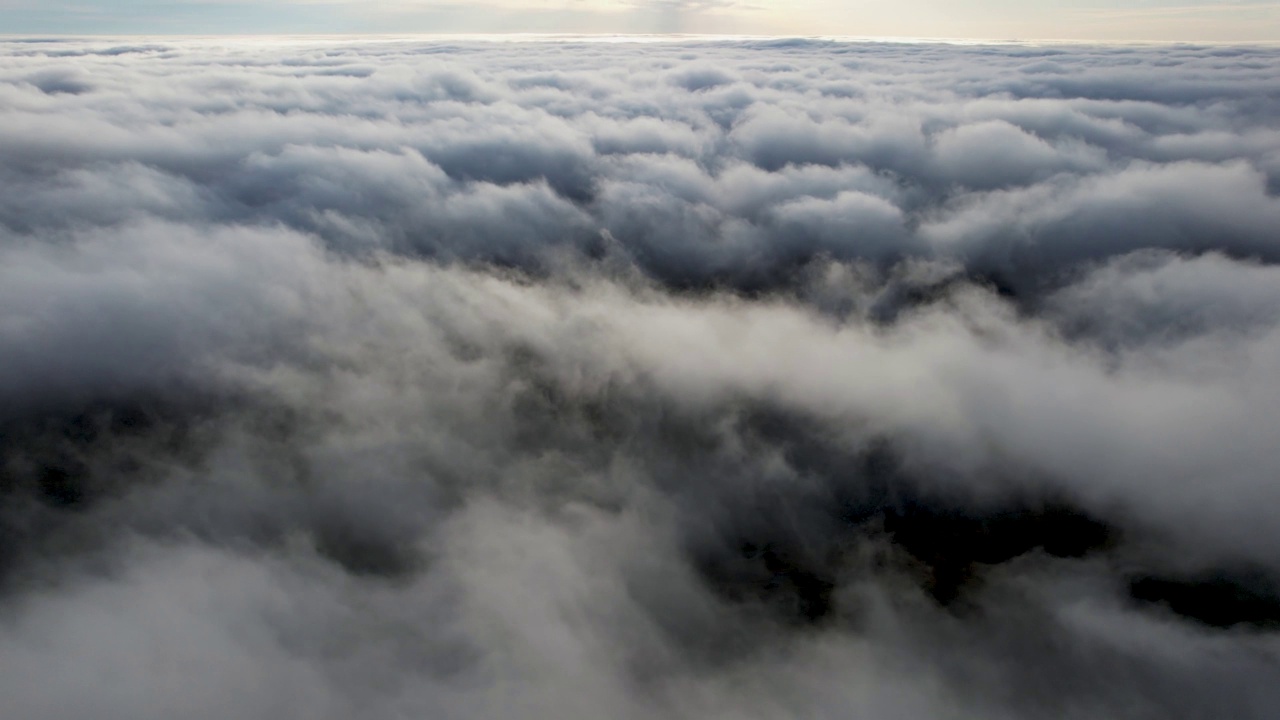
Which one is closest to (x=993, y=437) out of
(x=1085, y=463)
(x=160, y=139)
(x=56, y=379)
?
(x=1085, y=463)

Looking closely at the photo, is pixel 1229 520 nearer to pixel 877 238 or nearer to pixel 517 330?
pixel 877 238

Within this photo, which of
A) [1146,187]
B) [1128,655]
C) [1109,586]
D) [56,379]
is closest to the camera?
[1128,655]

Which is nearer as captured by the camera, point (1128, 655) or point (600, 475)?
point (1128, 655)

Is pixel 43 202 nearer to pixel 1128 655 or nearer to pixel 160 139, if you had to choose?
pixel 160 139

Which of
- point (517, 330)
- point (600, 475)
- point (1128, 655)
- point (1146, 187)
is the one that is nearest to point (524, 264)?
point (517, 330)

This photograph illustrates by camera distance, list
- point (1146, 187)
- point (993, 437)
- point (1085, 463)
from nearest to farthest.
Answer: point (1085, 463) → point (993, 437) → point (1146, 187)

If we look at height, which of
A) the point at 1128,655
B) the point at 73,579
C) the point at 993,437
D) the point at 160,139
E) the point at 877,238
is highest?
the point at 160,139

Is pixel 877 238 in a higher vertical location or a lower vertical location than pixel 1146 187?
lower
